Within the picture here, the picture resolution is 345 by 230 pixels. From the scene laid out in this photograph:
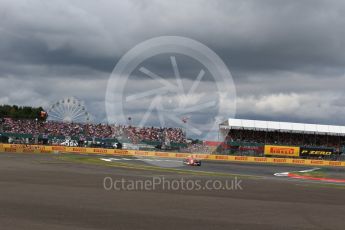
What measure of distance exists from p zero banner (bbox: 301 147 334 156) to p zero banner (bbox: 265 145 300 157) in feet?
3.70

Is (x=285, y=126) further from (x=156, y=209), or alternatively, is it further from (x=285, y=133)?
(x=156, y=209)

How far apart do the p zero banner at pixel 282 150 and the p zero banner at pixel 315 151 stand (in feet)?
3.70

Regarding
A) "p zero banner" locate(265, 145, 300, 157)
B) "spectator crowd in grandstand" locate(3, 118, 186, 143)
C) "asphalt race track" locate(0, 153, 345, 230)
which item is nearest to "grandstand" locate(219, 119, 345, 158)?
"p zero banner" locate(265, 145, 300, 157)

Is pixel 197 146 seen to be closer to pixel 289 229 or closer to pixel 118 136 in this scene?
pixel 118 136

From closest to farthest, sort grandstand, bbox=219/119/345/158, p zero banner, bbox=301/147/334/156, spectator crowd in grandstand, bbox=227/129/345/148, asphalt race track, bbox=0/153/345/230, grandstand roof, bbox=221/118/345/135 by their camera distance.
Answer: asphalt race track, bbox=0/153/345/230 → p zero banner, bbox=301/147/334/156 → grandstand, bbox=219/119/345/158 → grandstand roof, bbox=221/118/345/135 → spectator crowd in grandstand, bbox=227/129/345/148

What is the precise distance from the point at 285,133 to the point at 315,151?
13.5 meters

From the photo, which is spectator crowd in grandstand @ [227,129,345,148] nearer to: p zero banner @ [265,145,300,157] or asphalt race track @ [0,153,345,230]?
p zero banner @ [265,145,300,157]

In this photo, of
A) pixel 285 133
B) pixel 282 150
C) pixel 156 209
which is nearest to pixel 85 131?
pixel 282 150

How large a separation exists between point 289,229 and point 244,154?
2851 inches

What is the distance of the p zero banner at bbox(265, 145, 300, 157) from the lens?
298 feet

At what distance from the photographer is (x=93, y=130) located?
100 meters

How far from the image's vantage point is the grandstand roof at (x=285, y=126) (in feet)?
348

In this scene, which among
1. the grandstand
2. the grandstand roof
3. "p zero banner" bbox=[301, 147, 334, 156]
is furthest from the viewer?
the grandstand roof

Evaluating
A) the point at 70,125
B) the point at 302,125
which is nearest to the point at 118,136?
the point at 70,125
